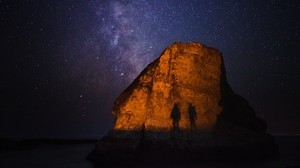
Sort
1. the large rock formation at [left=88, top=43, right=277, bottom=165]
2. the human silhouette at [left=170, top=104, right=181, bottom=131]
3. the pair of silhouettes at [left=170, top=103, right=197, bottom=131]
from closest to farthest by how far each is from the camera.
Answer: the large rock formation at [left=88, top=43, right=277, bottom=165], the human silhouette at [left=170, top=104, right=181, bottom=131], the pair of silhouettes at [left=170, top=103, right=197, bottom=131]

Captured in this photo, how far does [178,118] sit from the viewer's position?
4169cm

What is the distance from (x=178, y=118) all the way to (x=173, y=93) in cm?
329

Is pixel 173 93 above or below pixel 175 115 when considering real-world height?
above

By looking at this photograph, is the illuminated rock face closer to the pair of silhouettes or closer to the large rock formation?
the large rock formation

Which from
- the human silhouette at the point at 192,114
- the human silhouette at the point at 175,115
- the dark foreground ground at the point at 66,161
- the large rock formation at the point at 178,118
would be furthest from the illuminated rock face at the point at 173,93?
the dark foreground ground at the point at 66,161

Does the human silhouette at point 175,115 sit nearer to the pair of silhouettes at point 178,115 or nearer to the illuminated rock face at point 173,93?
the pair of silhouettes at point 178,115

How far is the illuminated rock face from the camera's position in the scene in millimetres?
41438

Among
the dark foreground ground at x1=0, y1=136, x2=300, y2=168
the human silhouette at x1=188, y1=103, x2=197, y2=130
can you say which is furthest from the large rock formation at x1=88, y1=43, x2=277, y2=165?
the dark foreground ground at x1=0, y1=136, x2=300, y2=168

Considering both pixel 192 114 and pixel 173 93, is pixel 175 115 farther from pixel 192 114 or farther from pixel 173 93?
pixel 173 93

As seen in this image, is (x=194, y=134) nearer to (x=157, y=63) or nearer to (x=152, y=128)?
(x=152, y=128)

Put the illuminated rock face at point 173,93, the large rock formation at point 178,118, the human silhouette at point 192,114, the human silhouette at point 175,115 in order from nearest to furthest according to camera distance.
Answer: the large rock formation at point 178,118 → the human silhouette at point 175,115 → the illuminated rock face at point 173,93 → the human silhouette at point 192,114

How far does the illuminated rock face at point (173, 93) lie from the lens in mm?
41438

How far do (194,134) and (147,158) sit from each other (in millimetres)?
6426

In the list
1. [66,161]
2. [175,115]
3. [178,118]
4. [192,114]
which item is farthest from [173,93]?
[66,161]
